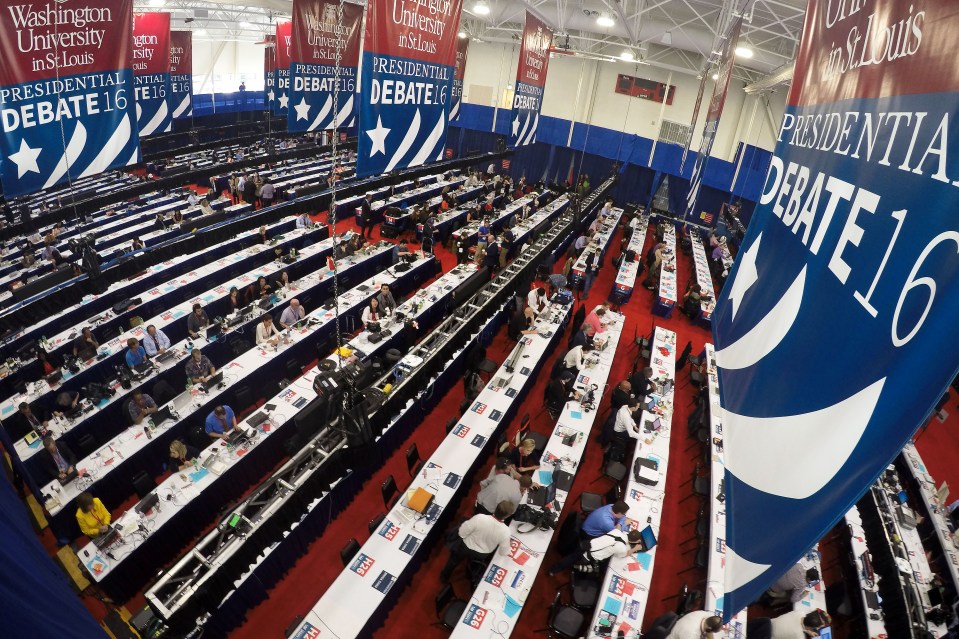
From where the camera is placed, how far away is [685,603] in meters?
6.11

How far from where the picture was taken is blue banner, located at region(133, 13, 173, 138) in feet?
29.9

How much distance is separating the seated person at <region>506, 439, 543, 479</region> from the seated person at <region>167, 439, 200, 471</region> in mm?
4814

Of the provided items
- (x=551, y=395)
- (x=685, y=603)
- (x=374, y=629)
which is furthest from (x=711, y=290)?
(x=374, y=629)

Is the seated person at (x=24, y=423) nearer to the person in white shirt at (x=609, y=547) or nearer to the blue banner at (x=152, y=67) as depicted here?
Result: the blue banner at (x=152, y=67)

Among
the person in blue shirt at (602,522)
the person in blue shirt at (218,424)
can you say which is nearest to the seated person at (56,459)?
the person in blue shirt at (218,424)

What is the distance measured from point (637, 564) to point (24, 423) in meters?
9.61

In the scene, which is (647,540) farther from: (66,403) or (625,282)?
(625,282)

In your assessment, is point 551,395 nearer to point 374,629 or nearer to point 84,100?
point 374,629

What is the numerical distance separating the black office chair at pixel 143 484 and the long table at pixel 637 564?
6.48m

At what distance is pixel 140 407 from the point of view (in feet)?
26.0

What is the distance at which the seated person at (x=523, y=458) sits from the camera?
284 inches

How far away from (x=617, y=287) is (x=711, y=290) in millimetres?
3597

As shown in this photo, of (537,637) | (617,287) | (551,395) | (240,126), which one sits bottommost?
(537,637)

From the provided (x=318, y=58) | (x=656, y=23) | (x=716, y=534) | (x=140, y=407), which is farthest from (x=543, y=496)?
(x=656, y=23)
